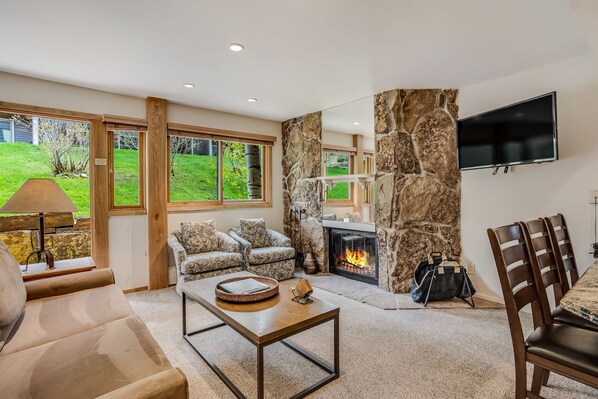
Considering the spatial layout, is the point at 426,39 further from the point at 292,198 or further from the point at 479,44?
the point at 292,198

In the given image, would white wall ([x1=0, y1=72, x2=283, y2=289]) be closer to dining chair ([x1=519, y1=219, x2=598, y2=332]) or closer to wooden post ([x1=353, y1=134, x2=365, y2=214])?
wooden post ([x1=353, y1=134, x2=365, y2=214])

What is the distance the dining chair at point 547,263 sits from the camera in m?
1.58

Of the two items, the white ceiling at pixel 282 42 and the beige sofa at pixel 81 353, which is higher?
the white ceiling at pixel 282 42

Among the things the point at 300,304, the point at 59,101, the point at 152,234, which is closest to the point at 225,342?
the point at 300,304

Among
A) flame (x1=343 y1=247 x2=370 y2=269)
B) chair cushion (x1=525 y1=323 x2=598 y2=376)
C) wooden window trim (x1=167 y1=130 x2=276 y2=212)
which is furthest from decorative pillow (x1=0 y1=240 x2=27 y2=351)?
flame (x1=343 y1=247 x2=370 y2=269)

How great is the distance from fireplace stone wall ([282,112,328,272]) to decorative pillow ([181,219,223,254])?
4.80ft

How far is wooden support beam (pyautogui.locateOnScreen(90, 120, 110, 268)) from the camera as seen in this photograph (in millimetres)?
3527

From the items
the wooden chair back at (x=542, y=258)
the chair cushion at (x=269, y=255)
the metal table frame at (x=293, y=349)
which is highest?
the wooden chair back at (x=542, y=258)

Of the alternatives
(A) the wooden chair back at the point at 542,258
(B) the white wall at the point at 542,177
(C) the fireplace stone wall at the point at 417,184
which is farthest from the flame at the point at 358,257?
(A) the wooden chair back at the point at 542,258

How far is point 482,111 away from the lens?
332 centimetres

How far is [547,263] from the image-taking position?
1.76 m

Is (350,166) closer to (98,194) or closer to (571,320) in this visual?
(571,320)

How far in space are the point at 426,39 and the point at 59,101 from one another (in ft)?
12.3

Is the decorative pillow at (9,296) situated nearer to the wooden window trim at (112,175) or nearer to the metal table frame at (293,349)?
the metal table frame at (293,349)
